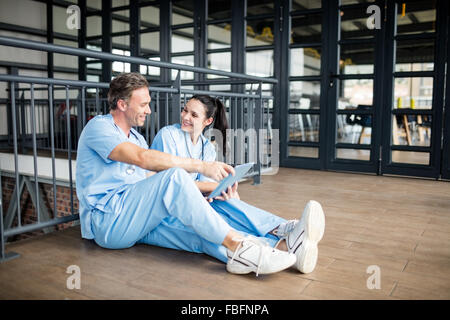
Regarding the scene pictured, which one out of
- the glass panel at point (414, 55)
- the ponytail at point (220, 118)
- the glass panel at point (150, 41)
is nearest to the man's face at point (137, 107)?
the ponytail at point (220, 118)

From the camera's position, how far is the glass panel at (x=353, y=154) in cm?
450

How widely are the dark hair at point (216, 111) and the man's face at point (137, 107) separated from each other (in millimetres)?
352

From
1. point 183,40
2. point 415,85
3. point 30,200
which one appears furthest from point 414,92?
point 30,200

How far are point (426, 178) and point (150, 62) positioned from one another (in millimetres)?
3150

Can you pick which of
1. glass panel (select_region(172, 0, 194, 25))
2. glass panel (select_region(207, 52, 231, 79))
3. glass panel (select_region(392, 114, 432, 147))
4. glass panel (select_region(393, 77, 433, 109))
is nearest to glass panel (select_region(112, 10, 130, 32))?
glass panel (select_region(172, 0, 194, 25))

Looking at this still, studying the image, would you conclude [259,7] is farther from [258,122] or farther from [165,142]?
[165,142]

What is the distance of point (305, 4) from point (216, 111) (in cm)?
292

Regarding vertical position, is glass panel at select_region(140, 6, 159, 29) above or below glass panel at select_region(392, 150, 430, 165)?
above

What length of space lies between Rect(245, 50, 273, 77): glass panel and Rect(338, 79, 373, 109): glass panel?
0.89 m

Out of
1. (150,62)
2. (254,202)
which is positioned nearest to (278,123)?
(254,202)

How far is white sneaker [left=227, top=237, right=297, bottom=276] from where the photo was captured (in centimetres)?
156

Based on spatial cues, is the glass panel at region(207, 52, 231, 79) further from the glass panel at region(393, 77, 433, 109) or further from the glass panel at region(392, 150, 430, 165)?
the glass panel at region(392, 150, 430, 165)

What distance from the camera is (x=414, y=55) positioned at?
4102mm
